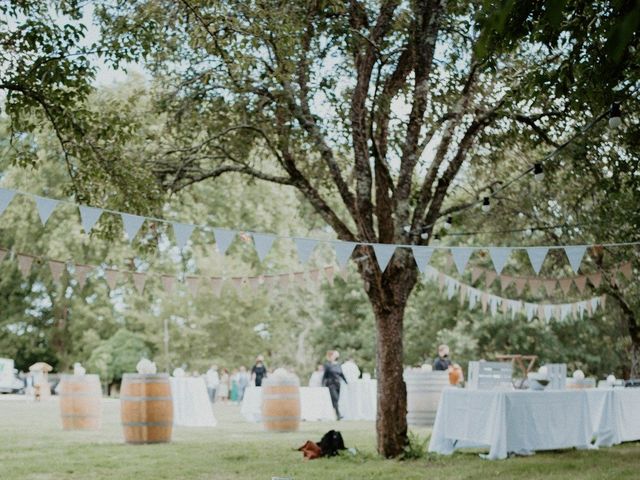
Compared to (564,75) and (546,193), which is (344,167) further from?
(564,75)

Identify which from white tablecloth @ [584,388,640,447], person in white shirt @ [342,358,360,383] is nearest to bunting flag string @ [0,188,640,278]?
white tablecloth @ [584,388,640,447]

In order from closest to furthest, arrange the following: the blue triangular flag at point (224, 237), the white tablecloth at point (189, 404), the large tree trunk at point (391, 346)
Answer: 1. the blue triangular flag at point (224, 237)
2. the large tree trunk at point (391, 346)
3. the white tablecloth at point (189, 404)

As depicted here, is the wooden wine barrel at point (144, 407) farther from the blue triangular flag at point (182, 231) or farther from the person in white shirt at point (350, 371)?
the person in white shirt at point (350, 371)

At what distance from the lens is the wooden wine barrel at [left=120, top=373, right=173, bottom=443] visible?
32.3 feet

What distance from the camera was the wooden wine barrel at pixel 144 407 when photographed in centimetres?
984

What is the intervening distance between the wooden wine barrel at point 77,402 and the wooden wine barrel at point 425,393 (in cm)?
462

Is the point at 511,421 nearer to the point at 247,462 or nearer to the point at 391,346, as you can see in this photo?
the point at 391,346

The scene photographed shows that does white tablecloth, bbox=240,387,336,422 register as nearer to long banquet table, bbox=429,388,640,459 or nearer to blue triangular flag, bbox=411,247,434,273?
long banquet table, bbox=429,388,640,459

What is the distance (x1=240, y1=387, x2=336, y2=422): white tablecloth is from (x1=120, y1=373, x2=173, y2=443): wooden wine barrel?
14.1 ft

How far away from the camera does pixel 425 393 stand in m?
13.0

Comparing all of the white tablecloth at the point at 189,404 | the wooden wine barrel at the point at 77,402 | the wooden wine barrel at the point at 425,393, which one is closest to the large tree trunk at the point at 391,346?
the wooden wine barrel at the point at 425,393

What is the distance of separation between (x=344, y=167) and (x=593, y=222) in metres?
3.15

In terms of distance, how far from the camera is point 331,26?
8.12 metres

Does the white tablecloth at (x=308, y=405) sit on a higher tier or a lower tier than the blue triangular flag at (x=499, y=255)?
lower
